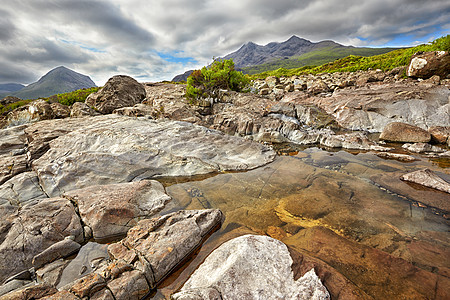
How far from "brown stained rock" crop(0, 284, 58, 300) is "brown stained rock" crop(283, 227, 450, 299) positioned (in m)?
7.18

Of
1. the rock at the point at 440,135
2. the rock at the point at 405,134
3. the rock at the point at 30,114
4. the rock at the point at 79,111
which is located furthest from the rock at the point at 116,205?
the rock at the point at 440,135

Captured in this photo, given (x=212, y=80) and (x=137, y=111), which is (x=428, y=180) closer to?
(x=212, y=80)

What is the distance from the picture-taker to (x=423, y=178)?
9.98 metres

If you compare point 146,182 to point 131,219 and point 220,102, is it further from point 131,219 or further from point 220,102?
point 220,102

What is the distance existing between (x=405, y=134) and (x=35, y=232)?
28683 millimetres

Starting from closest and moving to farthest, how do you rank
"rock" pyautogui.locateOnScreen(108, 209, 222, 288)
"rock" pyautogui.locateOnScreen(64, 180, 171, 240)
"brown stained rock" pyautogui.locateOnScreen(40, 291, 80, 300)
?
"brown stained rock" pyautogui.locateOnScreen(40, 291, 80, 300) < "rock" pyautogui.locateOnScreen(108, 209, 222, 288) < "rock" pyautogui.locateOnScreen(64, 180, 171, 240)

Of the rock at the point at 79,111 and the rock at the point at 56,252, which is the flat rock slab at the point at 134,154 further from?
the rock at the point at 56,252

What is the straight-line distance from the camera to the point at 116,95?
85.5 ft

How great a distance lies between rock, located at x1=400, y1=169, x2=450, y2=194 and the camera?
941cm

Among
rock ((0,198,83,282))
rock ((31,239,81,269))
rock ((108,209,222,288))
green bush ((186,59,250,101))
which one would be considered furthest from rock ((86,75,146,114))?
rock ((108,209,222,288))

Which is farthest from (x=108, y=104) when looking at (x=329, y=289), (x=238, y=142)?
(x=329, y=289)

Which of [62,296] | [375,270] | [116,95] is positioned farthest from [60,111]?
[375,270]

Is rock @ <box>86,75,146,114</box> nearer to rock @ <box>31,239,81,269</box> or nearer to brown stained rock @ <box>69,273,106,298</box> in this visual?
rock @ <box>31,239,81,269</box>

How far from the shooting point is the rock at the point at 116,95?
24.8m
